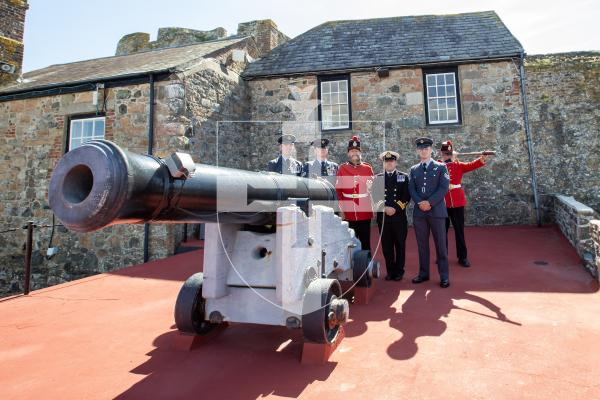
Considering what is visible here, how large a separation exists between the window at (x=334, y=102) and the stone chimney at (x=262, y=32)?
3.47 meters

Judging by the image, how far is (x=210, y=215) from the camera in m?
2.29

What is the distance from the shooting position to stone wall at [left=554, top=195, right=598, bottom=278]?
4750mm

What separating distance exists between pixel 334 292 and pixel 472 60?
8075 mm

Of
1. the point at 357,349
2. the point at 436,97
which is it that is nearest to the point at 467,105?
the point at 436,97

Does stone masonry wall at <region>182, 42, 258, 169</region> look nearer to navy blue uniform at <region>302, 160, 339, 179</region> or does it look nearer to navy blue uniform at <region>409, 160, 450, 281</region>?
navy blue uniform at <region>302, 160, 339, 179</region>

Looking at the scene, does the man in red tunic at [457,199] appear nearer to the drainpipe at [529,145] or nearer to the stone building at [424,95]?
the stone building at [424,95]

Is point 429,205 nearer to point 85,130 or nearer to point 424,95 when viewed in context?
point 424,95

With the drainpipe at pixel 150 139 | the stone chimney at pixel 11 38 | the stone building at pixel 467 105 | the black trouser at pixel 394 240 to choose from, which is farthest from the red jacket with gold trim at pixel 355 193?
the stone chimney at pixel 11 38

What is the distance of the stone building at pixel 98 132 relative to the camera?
739cm

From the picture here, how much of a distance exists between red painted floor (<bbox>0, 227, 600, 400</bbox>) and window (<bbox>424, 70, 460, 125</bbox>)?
5.22 meters

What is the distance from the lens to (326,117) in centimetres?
961

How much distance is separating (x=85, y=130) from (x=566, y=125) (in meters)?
11.1

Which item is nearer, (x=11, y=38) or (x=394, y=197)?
(x=394, y=197)

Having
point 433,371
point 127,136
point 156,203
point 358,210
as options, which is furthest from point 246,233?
point 127,136
